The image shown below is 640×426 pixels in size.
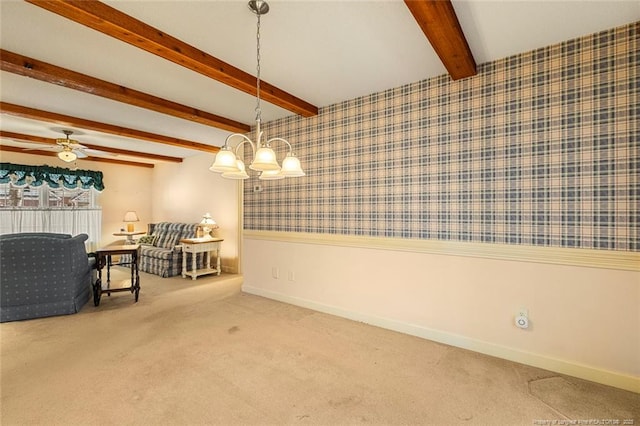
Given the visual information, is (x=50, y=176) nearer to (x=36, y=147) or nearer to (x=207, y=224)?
(x=36, y=147)

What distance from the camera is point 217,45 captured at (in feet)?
7.26

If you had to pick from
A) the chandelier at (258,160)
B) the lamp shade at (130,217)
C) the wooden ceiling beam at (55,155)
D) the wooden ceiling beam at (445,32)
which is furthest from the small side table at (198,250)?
the wooden ceiling beam at (445,32)

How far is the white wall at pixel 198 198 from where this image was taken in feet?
19.2

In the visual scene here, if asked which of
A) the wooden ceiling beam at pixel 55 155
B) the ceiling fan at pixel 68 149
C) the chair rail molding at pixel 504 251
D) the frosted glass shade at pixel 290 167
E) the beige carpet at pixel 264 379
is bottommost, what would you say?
the beige carpet at pixel 264 379

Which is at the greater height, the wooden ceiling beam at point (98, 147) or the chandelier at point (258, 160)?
the wooden ceiling beam at point (98, 147)

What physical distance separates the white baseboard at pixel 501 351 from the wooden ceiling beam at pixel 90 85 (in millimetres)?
2783

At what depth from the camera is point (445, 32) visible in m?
1.88

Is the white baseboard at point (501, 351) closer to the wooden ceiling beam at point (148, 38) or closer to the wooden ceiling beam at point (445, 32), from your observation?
the wooden ceiling beam at point (445, 32)

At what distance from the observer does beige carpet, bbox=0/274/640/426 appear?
175 centimetres

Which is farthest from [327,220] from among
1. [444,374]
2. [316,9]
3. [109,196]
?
[109,196]

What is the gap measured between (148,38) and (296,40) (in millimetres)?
990

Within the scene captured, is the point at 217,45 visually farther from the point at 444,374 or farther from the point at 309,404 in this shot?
the point at 444,374

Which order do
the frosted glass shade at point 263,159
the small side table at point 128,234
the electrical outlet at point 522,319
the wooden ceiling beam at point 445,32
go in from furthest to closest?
the small side table at point 128,234, the electrical outlet at point 522,319, the frosted glass shade at point 263,159, the wooden ceiling beam at point 445,32

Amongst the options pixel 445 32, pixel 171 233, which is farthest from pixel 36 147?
pixel 445 32
